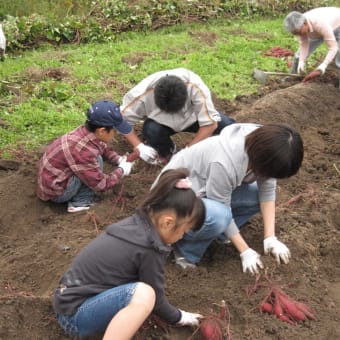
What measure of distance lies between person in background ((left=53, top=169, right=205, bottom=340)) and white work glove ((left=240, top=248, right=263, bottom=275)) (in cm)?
77

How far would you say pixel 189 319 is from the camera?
252 cm

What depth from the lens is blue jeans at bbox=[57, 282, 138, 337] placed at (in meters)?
2.21

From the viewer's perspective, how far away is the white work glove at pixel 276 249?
3.03 metres

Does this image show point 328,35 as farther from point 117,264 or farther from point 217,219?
point 117,264

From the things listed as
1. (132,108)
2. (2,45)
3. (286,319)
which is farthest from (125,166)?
(2,45)

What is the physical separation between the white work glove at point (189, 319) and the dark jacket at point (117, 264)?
235 mm

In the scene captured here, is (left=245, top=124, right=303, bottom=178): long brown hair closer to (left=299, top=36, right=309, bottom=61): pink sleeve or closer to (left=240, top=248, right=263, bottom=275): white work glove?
(left=240, top=248, right=263, bottom=275): white work glove

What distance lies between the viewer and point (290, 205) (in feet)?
12.7

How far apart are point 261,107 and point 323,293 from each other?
2.75 metres

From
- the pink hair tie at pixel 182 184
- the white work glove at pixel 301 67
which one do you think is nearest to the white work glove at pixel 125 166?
the pink hair tie at pixel 182 184

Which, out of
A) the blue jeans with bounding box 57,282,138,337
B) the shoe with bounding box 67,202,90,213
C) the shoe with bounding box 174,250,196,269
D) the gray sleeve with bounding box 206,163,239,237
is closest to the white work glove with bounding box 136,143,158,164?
the shoe with bounding box 67,202,90,213

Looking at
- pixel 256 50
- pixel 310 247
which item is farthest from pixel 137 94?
→ pixel 256 50

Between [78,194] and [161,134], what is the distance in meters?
0.90

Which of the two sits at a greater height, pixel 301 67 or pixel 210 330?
pixel 210 330
